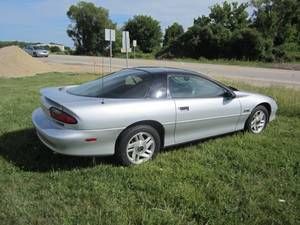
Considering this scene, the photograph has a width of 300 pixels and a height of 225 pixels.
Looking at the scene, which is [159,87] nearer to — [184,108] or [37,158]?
[184,108]

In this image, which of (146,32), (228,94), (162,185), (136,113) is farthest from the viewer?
(146,32)

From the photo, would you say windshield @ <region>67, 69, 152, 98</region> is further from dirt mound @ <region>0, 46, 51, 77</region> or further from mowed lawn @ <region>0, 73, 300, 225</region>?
dirt mound @ <region>0, 46, 51, 77</region>

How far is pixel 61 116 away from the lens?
188 inches

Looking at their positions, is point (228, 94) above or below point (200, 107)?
above

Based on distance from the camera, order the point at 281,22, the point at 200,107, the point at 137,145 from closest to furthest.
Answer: the point at 137,145
the point at 200,107
the point at 281,22

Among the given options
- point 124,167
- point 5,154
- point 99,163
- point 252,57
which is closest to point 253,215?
point 124,167

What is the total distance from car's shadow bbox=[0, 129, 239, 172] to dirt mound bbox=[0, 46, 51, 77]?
54.0ft

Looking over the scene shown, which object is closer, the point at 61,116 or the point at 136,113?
the point at 61,116

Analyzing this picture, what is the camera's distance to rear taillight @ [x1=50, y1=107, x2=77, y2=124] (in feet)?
15.3

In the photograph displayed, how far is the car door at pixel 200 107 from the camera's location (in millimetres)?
5500

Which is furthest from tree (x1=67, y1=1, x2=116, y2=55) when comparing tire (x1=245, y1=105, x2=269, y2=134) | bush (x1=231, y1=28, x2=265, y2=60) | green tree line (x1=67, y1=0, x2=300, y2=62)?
tire (x1=245, y1=105, x2=269, y2=134)

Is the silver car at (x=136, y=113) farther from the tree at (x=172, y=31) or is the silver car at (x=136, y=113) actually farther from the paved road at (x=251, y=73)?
the tree at (x=172, y=31)

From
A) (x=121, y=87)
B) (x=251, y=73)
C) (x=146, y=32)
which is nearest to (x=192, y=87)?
(x=121, y=87)

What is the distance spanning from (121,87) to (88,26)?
71.0m
